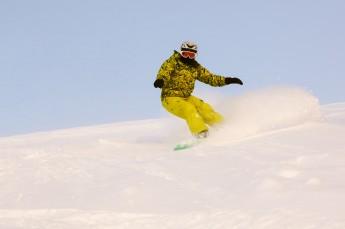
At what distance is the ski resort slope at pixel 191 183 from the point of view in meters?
3.61

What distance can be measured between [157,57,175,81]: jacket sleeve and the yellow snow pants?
0.31m

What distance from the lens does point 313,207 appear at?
3588mm

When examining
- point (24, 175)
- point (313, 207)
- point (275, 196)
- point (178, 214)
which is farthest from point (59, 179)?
point (313, 207)

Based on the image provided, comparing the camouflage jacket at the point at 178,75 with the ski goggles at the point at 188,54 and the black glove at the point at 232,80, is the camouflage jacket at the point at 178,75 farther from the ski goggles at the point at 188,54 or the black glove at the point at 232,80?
the black glove at the point at 232,80

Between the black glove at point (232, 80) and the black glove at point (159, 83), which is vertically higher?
the black glove at point (232, 80)

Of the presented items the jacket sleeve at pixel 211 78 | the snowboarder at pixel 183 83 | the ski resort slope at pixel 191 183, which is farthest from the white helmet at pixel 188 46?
the ski resort slope at pixel 191 183

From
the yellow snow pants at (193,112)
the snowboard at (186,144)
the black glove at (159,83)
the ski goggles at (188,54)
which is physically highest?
the ski goggles at (188,54)

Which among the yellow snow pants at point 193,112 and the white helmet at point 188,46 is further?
the white helmet at point 188,46

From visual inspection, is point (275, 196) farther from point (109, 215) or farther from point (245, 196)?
point (109, 215)

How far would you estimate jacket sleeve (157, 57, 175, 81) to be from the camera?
7.75m

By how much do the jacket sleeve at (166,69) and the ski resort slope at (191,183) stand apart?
3.37ft

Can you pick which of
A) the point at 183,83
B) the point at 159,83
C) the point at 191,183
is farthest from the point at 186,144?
the point at 191,183

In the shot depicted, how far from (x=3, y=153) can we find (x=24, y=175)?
4.98 ft

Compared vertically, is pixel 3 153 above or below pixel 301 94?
below
